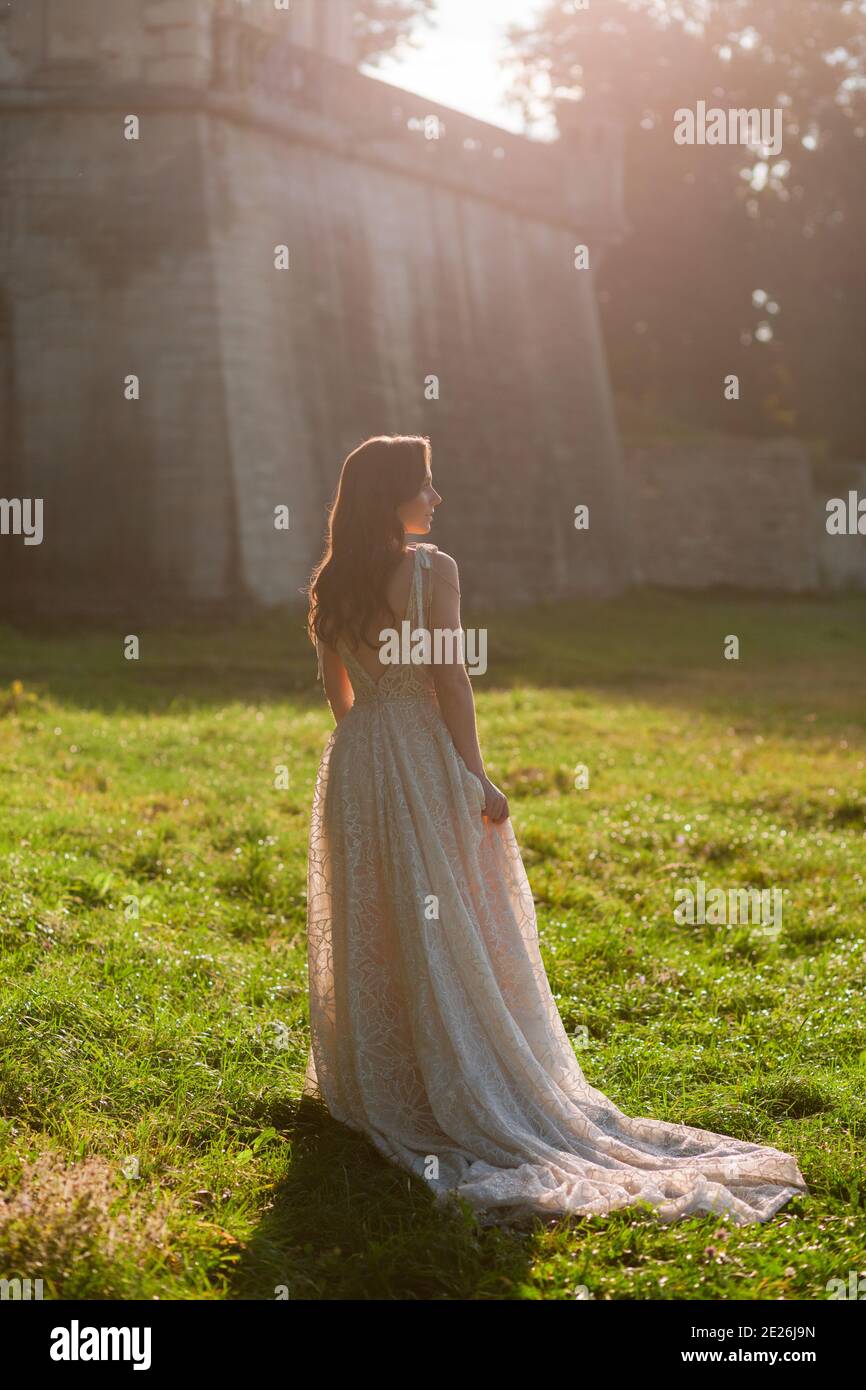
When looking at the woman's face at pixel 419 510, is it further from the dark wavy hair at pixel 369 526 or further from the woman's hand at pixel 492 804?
the woman's hand at pixel 492 804

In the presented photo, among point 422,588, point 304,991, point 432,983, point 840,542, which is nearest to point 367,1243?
point 432,983

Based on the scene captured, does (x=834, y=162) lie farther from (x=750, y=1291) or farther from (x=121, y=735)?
(x=750, y=1291)

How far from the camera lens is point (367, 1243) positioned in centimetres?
378

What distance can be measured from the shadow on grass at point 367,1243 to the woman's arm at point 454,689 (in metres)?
1.16

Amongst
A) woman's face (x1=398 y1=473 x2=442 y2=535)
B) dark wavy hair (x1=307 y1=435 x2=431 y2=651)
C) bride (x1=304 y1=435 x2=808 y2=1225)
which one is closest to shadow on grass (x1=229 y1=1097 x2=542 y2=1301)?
bride (x1=304 y1=435 x2=808 y2=1225)

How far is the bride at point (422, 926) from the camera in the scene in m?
4.25

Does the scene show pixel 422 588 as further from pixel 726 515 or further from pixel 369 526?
pixel 726 515

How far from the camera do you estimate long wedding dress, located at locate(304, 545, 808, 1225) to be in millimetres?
4223

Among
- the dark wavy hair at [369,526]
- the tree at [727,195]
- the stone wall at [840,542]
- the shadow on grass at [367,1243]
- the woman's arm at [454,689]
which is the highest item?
the tree at [727,195]

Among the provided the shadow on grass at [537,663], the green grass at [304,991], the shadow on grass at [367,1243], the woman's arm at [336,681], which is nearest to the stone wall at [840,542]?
the shadow on grass at [537,663]

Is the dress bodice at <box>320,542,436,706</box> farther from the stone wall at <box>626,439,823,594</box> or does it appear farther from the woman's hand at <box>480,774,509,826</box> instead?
the stone wall at <box>626,439,823,594</box>

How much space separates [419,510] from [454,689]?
0.56 m

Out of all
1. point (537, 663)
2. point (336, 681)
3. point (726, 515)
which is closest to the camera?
point (336, 681)
